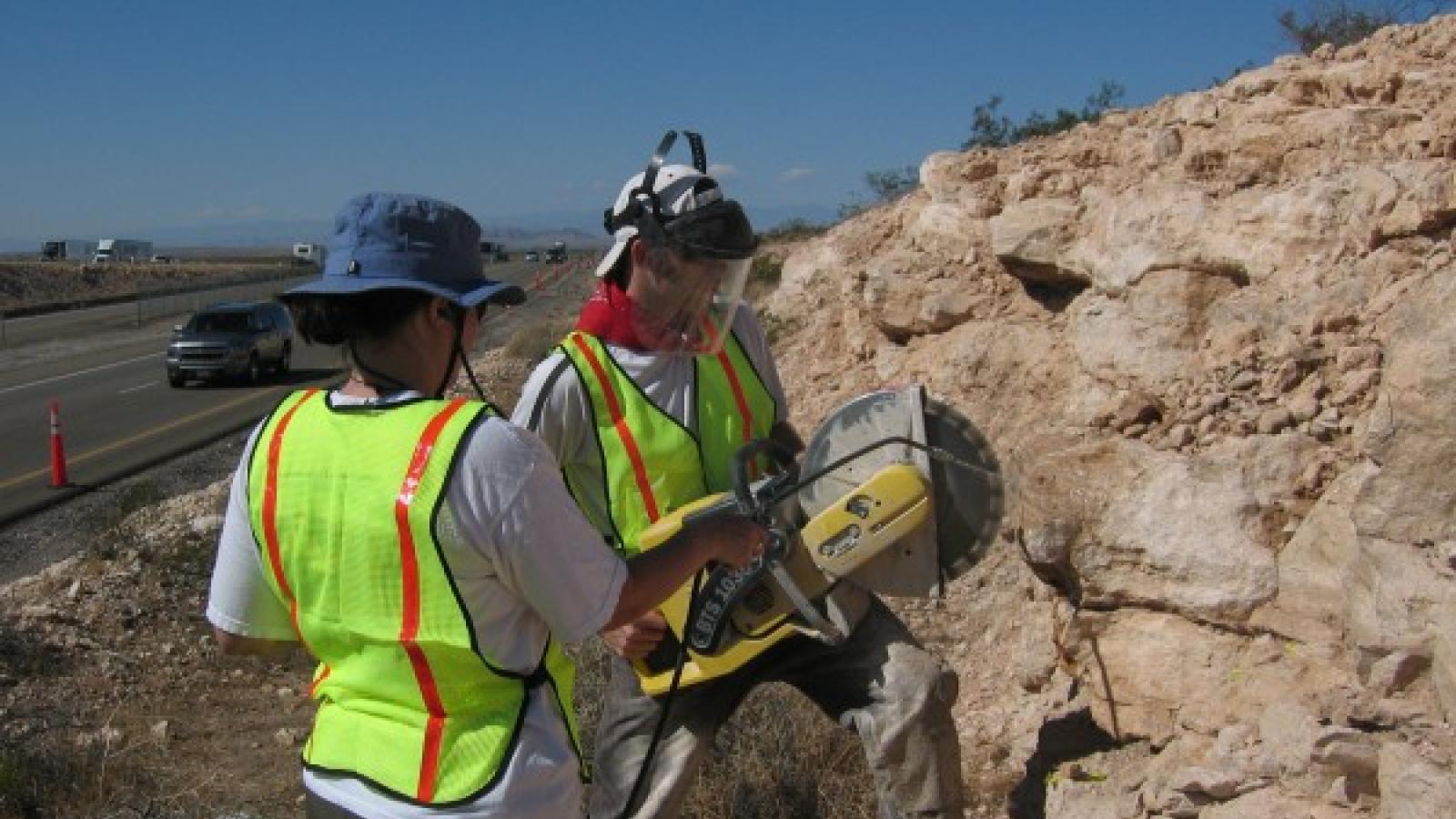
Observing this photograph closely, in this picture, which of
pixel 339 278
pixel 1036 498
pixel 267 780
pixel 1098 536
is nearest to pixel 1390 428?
pixel 1098 536

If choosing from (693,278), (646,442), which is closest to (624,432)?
(646,442)

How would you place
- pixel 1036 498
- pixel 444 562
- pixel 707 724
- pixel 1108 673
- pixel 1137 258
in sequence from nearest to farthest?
pixel 444 562, pixel 707 724, pixel 1108 673, pixel 1036 498, pixel 1137 258

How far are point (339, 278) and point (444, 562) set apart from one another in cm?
52

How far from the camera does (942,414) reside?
339cm

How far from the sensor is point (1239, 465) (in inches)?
164

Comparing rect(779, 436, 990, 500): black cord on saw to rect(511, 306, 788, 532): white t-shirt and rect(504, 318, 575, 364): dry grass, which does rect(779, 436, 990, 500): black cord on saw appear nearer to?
rect(511, 306, 788, 532): white t-shirt

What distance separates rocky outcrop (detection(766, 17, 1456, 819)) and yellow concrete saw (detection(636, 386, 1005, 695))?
0.98m

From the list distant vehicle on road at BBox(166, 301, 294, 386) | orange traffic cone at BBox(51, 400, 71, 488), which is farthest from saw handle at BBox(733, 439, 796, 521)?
distant vehicle on road at BBox(166, 301, 294, 386)

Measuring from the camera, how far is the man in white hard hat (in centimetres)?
356

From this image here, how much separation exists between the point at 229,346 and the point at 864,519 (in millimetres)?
24708

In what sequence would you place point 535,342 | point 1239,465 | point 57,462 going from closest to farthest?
point 1239,465
point 57,462
point 535,342

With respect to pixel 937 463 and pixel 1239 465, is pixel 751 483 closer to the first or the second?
pixel 937 463

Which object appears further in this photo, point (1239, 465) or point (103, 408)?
point (103, 408)

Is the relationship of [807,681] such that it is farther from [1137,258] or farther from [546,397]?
[1137,258]
